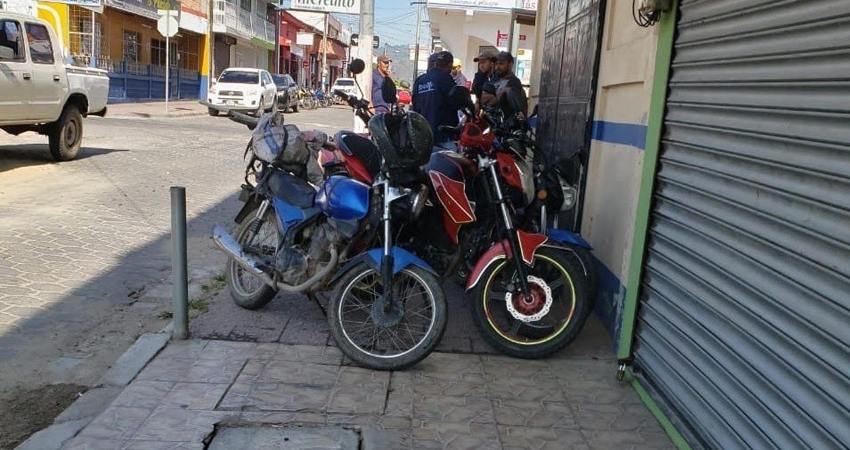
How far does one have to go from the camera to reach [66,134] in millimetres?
11461

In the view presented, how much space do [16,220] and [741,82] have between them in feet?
22.9

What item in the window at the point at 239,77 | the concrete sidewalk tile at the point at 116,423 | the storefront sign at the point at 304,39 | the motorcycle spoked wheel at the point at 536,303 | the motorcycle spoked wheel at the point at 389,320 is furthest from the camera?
the storefront sign at the point at 304,39

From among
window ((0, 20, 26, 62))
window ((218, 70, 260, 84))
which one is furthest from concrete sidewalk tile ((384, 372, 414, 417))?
window ((218, 70, 260, 84))

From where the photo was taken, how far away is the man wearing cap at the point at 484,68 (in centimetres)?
857

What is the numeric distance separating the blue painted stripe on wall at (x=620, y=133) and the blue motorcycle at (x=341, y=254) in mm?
1372

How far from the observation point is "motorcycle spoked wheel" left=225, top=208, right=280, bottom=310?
4.92m

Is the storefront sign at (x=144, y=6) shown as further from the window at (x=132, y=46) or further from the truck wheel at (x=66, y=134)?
the truck wheel at (x=66, y=134)

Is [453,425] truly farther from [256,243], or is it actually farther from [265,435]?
[256,243]

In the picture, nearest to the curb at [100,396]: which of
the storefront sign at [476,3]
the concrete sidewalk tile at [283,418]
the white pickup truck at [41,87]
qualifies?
the concrete sidewalk tile at [283,418]

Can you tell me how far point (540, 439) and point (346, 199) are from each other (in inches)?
69.4

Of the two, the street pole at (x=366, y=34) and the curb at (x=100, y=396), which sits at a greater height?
the street pole at (x=366, y=34)

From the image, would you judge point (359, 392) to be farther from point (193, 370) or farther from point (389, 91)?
point (389, 91)

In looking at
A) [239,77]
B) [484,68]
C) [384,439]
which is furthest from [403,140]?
[239,77]

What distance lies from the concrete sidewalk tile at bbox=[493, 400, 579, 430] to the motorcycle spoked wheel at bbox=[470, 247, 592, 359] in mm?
557
